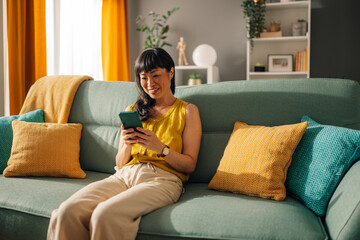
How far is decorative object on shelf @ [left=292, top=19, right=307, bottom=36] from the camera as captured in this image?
3.84 meters

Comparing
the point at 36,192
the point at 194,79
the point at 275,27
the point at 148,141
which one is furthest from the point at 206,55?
the point at 36,192

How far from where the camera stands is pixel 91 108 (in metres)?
2.13

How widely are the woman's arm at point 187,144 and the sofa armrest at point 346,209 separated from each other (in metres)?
0.61

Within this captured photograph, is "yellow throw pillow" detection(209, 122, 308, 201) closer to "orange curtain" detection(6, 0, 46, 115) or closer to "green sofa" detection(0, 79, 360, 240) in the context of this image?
"green sofa" detection(0, 79, 360, 240)

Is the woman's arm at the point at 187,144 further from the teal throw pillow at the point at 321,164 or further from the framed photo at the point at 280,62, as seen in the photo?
the framed photo at the point at 280,62

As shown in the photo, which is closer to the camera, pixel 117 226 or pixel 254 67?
pixel 117 226

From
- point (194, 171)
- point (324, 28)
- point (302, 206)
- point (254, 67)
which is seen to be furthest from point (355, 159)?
point (324, 28)

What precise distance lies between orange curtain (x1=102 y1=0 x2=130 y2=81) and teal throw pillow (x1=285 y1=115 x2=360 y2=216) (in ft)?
10.1

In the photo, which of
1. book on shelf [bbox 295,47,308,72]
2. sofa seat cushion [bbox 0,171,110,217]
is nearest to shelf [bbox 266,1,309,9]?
book on shelf [bbox 295,47,308,72]

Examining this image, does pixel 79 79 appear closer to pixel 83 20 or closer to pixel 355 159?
pixel 355 159

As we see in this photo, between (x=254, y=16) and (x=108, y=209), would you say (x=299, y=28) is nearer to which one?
(x=254, y=16)

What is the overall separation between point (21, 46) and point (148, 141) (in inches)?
73.6

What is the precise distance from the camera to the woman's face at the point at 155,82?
1.68m

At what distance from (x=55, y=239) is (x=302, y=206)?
94 cm
